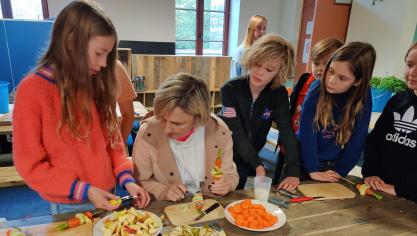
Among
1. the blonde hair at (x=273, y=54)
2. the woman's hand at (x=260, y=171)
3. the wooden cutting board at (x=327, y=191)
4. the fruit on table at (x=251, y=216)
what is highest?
the blonde hair at (x=273, y=54)

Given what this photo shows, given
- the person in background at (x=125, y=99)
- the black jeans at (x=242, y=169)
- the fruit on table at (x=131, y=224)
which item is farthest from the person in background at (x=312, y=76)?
the fruit on table at (x=131, y=224)

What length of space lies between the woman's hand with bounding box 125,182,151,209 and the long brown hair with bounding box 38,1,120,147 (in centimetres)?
30

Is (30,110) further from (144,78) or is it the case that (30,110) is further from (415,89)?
(144,78)

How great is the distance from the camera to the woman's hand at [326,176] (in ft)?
5.49

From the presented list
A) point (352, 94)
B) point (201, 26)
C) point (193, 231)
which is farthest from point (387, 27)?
point (193, 231)

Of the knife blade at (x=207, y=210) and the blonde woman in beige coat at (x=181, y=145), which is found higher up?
the blonde woman in beige coat at (x=181, y=145)

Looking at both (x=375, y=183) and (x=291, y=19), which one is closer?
(x=375, y=183)

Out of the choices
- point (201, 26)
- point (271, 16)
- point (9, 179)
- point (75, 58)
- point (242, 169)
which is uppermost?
point (271, 16)

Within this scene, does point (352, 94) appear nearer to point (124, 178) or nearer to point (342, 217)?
point (342, 217)

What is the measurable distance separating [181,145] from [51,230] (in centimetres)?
67

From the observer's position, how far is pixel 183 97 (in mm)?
1376

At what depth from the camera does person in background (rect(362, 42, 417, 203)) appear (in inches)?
63.0

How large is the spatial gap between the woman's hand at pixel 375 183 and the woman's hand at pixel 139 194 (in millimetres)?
1149

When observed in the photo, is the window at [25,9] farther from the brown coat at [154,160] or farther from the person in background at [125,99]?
the brown coat at [154,160]
